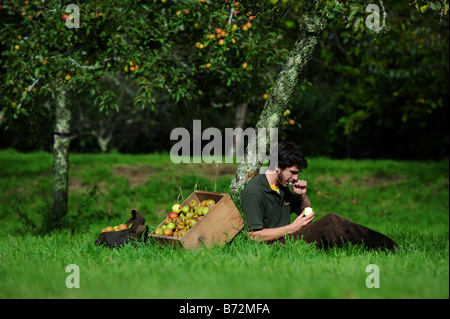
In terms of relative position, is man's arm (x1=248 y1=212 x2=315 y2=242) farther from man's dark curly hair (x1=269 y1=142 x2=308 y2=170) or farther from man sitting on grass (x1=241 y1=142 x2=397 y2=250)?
man's dark curly hair (x1=269 y1=142 x2=308 y2=170)

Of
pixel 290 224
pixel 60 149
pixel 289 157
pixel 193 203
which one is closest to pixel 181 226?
pixel 193 203

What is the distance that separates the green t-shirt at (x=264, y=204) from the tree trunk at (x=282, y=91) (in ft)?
2.58

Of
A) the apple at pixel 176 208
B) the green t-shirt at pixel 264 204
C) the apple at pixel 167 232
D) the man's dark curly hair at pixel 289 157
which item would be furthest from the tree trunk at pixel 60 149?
the man's dark curly hair at pixel 289 157

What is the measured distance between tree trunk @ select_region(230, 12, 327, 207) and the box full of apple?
865 millimetres

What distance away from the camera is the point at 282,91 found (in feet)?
23.1

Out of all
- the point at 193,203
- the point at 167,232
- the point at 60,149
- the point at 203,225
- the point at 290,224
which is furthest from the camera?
the point at 60,149

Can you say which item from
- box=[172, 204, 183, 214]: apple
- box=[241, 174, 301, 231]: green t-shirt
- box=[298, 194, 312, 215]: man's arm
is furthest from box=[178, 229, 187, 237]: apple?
box=[298, 194, 312, 215]: man's arm

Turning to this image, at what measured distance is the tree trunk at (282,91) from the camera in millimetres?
6980

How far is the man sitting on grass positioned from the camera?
589 cm

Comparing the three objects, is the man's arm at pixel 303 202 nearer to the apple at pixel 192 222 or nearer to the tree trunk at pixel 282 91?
the tree trunk at pixel 282 91

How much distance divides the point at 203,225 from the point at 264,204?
741 millimetres

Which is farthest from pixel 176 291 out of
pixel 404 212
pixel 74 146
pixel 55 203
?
pixel 74 146

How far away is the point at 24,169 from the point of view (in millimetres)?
14539

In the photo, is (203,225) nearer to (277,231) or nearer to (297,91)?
(277,231)
